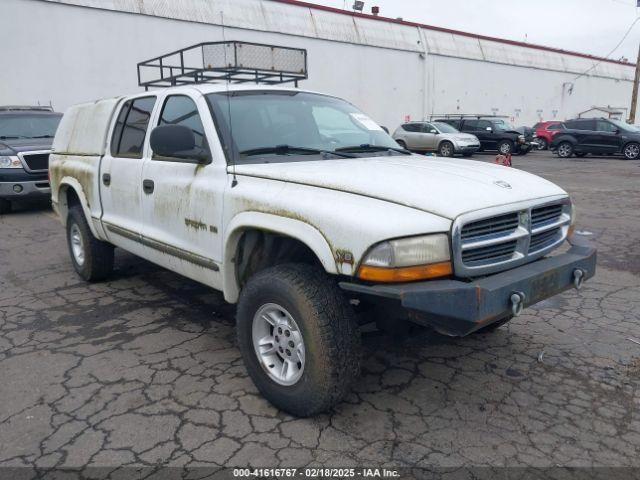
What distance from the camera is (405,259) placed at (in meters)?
2.46

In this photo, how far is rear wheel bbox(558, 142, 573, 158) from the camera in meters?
22.1

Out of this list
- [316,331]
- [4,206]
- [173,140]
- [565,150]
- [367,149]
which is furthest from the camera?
[565,150]

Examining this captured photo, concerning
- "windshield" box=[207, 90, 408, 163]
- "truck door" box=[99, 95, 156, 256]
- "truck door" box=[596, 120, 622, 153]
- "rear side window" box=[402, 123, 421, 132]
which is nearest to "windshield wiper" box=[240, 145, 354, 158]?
"windshield" box=[207, 90, 408, 163]

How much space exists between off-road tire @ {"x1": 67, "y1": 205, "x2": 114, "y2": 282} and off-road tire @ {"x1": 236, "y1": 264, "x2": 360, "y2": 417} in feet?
9.46

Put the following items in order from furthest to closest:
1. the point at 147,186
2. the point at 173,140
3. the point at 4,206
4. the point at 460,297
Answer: the point at 4,206 < the point at 147,186 < the point at 173,140 < the point at 460,297

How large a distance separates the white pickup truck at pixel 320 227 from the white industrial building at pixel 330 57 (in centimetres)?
458

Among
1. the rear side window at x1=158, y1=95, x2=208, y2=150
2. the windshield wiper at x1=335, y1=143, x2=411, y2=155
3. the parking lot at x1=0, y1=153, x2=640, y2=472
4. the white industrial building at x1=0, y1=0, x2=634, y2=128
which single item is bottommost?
the parking lot at x1=0, y1=153, x2=640, y2=472

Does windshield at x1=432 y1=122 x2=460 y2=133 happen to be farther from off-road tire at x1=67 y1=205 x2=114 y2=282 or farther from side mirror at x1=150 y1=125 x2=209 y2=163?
side mirror at x1=150 y1=125 x2=209 y2=163

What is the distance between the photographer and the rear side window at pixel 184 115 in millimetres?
3568

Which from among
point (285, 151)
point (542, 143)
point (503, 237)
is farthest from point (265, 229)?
point (542, 143)

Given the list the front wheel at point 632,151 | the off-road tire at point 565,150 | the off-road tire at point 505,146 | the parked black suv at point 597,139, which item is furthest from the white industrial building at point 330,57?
the front wheel at point 632,151

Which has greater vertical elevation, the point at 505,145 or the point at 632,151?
the point at 505,145

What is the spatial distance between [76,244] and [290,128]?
122 inches

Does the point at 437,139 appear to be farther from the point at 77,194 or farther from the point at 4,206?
the point at 77,194
